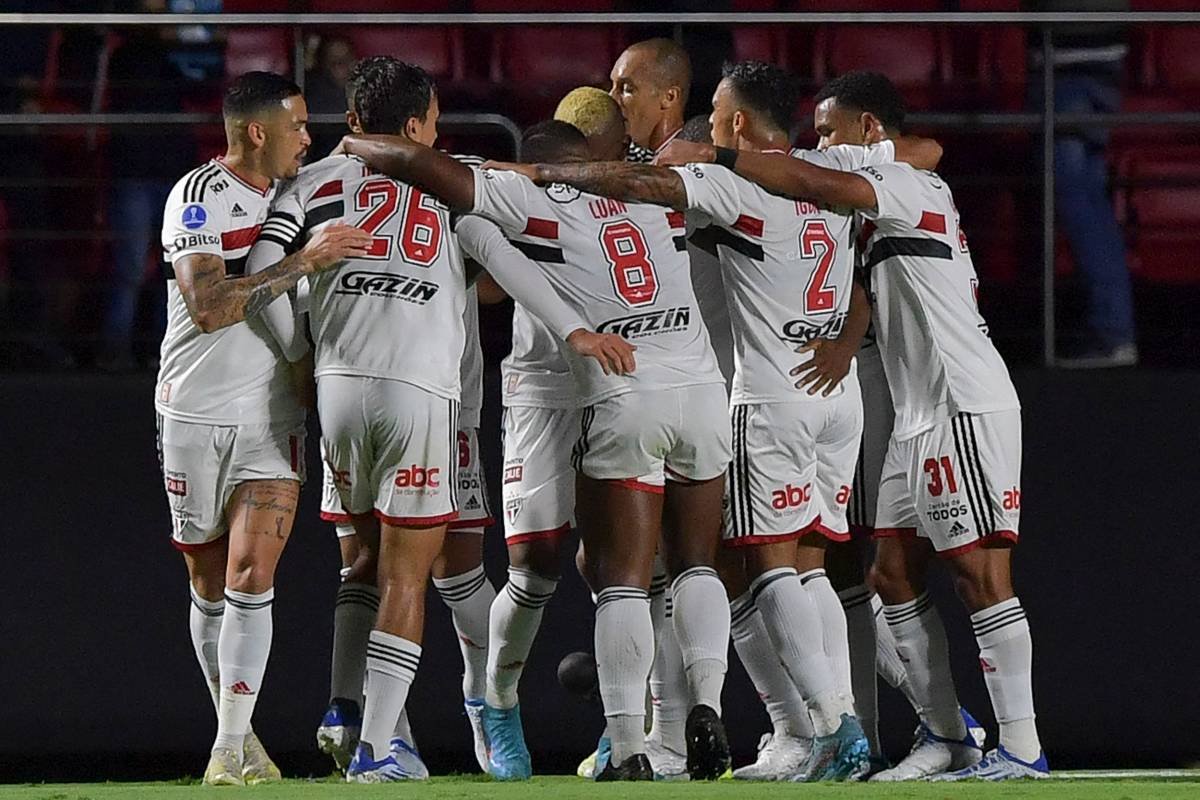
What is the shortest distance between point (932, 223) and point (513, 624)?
60.0 inches

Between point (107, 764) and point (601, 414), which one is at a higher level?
point (601, 414)

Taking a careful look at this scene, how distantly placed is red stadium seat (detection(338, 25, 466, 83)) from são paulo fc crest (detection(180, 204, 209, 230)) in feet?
Result: 8.16

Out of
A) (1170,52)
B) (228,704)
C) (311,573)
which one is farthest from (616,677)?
(1170,52)

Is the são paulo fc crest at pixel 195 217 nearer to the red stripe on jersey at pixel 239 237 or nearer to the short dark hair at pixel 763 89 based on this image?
the red stripe on jersey at pixel 239 237

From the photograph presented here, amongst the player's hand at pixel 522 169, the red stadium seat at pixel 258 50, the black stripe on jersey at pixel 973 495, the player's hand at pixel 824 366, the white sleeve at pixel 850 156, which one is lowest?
the black stripe on jersey at pixel 973 495

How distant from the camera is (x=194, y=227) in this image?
5160 millimetres

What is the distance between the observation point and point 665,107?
5934mm

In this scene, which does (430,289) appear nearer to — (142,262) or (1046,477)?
(142,262)

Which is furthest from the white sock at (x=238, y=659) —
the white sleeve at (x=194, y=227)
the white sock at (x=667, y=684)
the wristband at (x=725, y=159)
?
the wristband at (x=725, y=159)

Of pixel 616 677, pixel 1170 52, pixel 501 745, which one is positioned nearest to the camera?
pixel 616 677

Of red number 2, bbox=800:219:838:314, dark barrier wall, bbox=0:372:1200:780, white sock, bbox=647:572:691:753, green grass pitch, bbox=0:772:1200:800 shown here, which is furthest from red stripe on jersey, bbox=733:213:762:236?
dark barrier wall, bbox=0:372:1200:780

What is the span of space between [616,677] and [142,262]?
8.04 ft

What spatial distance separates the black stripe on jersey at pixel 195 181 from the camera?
5.19 metres

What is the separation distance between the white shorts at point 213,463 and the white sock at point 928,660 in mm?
1692
